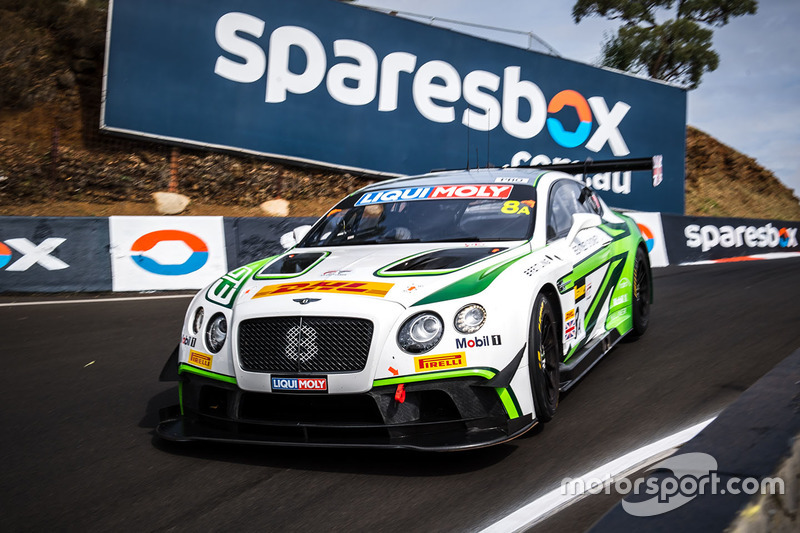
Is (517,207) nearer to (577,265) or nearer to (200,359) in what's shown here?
(577,265)

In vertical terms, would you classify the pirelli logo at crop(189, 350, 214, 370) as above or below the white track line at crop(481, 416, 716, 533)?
above

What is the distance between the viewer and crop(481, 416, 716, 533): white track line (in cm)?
296

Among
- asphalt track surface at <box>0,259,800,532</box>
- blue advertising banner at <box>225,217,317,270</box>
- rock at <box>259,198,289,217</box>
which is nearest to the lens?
asphalt track surface at <box>0,259,800,532</box>

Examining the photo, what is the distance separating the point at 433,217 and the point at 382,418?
192 centimetres

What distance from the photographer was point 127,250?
10328mm

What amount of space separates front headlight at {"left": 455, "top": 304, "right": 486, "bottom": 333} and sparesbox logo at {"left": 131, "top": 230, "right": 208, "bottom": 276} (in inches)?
302

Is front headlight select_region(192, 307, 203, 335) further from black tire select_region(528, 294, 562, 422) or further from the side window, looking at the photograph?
the side window

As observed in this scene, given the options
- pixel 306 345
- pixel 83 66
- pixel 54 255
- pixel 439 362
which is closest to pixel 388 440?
pixel 439 362

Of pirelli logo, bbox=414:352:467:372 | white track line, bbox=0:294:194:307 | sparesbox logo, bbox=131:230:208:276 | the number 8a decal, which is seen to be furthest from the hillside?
pirelli logo, bbox=414:352:467:372

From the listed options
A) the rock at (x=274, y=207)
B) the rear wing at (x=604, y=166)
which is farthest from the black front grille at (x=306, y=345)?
the rock at (x=274, y=207)

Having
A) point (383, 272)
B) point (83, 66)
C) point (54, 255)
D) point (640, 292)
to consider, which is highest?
point (83, 66)

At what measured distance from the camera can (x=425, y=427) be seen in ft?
11.5

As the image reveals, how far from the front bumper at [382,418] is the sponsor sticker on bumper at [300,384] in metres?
0.04

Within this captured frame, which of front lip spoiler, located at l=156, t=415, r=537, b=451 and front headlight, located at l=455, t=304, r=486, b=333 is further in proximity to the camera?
front headlight, located at l=455, t=304, r=486, b=333
